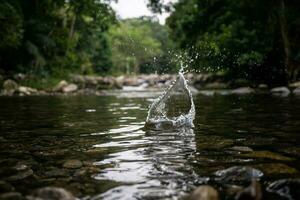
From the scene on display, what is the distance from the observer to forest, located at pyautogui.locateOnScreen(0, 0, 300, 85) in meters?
20.8

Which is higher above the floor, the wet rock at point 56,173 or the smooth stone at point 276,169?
the smooth stone at point 276,169

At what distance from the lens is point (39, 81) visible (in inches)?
1095

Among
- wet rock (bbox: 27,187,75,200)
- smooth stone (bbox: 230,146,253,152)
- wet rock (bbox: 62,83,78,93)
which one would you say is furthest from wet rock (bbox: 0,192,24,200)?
wet rock (bbox: 62,83,78,93)

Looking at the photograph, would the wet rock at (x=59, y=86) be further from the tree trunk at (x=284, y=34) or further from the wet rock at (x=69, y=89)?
the tree trunk at (x=284, y=34)

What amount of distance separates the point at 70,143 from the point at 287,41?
16.4 meters

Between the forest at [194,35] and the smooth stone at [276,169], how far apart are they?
1611 centimetres

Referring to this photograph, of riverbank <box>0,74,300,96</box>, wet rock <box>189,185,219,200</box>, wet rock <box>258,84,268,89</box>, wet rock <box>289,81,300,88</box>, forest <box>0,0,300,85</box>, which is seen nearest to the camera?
wet rock <box>189,185,219,200</box>

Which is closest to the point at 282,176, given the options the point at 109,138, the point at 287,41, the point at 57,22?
the point at 109,138

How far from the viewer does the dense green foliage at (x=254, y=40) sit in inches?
781

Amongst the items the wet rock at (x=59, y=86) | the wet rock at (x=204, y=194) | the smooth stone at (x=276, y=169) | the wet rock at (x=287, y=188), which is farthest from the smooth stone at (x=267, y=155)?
the wet rock at (x=59, y=86)

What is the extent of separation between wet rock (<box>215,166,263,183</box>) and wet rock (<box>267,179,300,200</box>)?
0.27 meters

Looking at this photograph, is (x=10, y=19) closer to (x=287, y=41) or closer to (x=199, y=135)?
(x=287, y=41)

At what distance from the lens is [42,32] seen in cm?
3028

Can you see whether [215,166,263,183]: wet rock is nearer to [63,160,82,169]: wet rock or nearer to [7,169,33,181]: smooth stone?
[63,160,82,169]: wet rock
